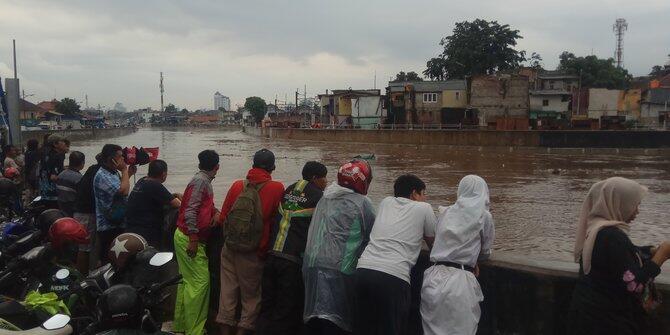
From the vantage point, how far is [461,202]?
3.19 meters

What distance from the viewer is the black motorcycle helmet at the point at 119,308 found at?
2.94 m

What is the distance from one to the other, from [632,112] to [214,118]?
115 m

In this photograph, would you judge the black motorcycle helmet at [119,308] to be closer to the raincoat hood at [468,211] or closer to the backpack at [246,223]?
the backpack at [246,223]

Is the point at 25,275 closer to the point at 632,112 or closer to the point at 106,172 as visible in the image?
the point at 106,172

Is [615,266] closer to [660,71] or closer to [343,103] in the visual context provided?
[343,103]

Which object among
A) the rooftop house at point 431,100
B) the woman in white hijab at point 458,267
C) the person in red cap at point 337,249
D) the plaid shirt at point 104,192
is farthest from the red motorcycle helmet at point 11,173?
the rooftop house at point 431,100

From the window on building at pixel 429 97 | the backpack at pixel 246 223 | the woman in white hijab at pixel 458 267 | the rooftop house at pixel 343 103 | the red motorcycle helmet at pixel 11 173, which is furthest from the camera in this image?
the rooftop house at pixel 343 103

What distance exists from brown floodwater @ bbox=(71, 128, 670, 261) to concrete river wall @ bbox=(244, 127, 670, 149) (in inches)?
54.3

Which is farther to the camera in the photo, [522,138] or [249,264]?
[522,138]

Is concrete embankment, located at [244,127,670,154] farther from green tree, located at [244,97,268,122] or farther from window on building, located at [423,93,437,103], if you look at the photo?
green tree, located at [244,97,268,122]

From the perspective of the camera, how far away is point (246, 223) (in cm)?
385

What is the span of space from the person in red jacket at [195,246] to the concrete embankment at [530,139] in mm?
44230

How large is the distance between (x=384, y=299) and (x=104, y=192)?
3347 mm

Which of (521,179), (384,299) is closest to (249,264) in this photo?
(384,299)
